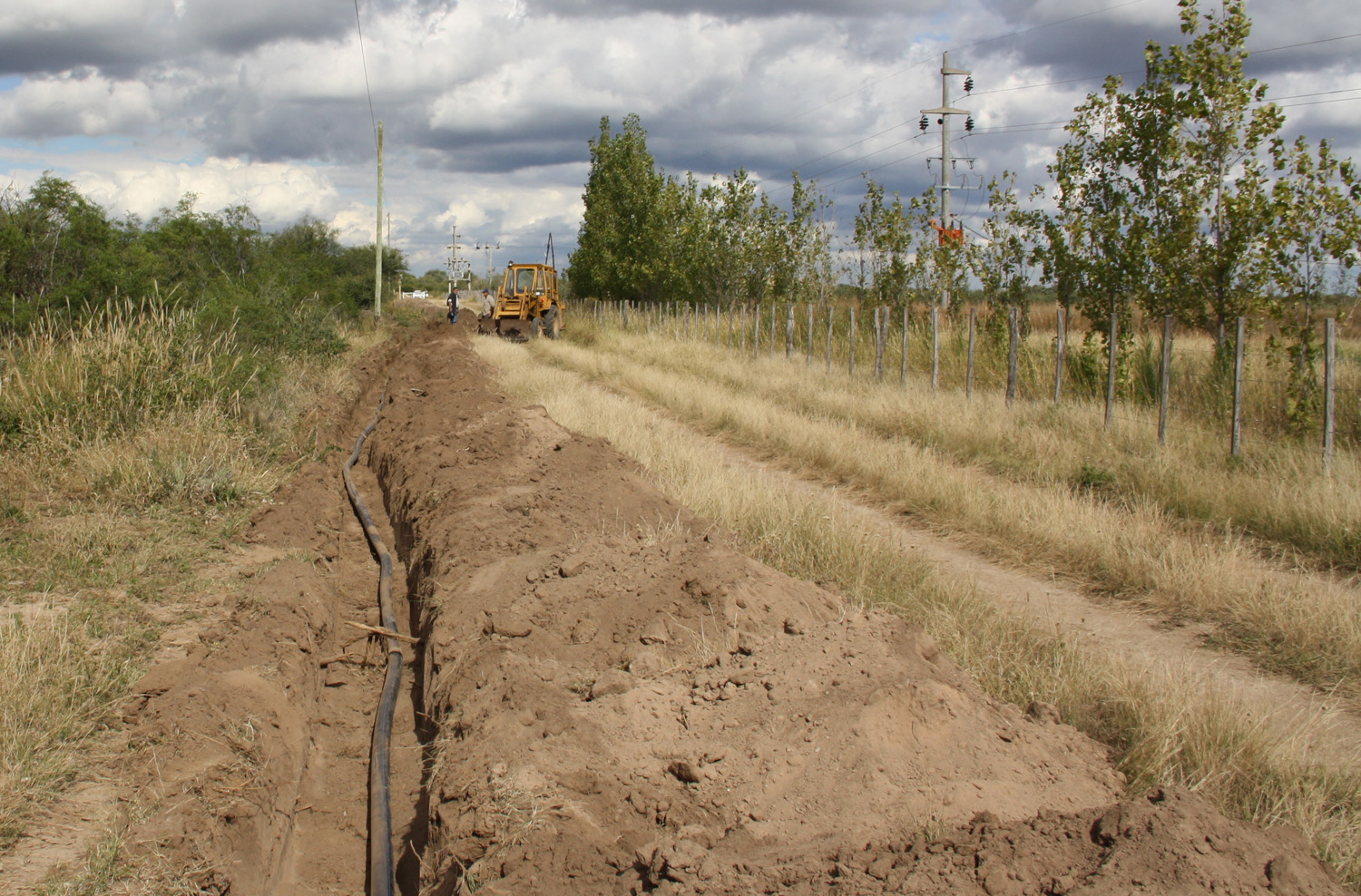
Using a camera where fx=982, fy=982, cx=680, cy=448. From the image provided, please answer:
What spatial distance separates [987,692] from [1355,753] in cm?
Answer: 147

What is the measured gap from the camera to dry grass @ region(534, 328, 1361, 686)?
5.61 meters

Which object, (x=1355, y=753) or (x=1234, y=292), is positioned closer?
(x=1355, y=753)

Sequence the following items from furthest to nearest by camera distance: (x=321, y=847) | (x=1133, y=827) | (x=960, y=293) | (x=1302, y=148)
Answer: (x=960, y=293) → (x=1302, y=148) → (x=321, y=847) → (x=1133, y=827)

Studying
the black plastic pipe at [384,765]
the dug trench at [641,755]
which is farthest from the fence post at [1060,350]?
the black plastic pipe at [384,765]

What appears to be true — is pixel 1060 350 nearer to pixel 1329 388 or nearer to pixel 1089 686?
pixel 1329 388

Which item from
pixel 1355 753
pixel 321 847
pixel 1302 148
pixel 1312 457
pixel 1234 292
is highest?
pixel 1302 148

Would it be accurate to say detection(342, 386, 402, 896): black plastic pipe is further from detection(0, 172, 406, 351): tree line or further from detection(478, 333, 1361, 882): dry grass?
detection(0, 172, 406, 351): tree line

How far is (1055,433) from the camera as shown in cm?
1141

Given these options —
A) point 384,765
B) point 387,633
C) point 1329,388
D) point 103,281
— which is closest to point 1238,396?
point 1329,388

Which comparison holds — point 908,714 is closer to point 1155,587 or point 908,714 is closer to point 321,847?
point 321,847

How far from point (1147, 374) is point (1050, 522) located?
716 cm

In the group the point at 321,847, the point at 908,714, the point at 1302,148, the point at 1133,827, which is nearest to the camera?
the point at 1133,827

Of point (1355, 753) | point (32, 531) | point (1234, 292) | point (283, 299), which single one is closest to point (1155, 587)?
point (1355, 753)

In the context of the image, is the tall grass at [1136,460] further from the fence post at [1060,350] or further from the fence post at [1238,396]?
the fence post at [1060,350]
